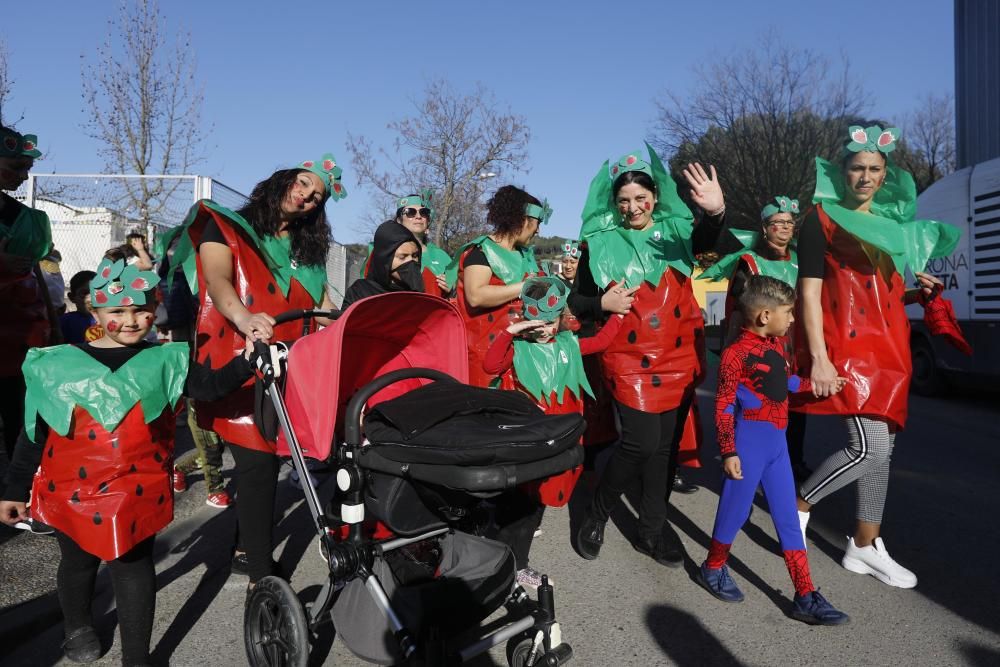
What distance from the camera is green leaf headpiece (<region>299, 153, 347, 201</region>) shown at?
3.38 metres

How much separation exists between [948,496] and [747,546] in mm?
1983

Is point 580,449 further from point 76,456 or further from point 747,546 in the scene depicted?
point 747,546

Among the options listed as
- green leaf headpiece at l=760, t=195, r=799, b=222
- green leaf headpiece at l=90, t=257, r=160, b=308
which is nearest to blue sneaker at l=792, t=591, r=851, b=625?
green leaf headpiece at l=760, t=195, r=799, b=222

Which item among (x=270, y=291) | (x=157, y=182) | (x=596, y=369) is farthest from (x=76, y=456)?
(x=157, y=182)

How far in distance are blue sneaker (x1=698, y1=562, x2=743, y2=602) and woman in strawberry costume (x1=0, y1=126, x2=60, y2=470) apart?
11.5ft

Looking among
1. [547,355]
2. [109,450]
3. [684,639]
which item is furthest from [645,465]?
[109,450]

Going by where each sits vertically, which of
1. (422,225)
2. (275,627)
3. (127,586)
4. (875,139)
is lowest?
(275,627)

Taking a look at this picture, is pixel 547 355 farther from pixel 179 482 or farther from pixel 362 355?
pixel 179 482

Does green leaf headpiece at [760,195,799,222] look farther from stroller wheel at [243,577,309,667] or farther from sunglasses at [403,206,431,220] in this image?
stroller wheel at [243,577,309,667]

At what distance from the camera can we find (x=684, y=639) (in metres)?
3.05

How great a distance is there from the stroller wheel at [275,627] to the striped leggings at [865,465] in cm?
259

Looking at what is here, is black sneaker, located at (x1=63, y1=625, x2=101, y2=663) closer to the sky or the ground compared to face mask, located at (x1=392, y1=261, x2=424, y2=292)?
closer to the ground

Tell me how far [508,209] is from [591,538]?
74.3 inches

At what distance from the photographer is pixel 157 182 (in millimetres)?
10680
